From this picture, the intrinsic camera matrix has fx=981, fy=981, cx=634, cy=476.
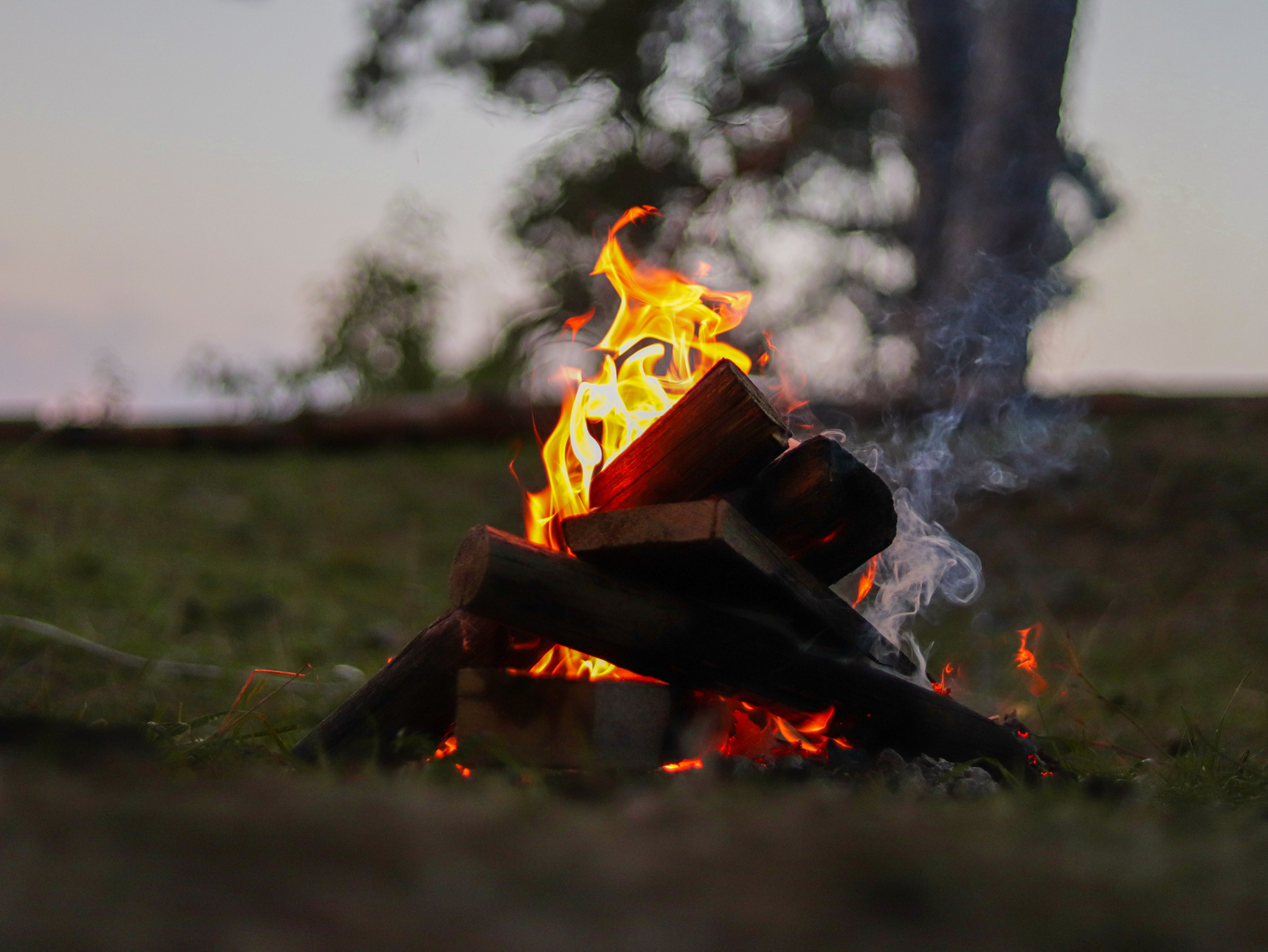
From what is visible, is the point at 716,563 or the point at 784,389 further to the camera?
the point at 784,389

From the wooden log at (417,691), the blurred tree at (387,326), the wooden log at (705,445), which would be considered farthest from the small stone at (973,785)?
the blurred tree at (387,326)

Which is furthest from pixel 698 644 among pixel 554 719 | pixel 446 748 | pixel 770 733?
pixel 446 748

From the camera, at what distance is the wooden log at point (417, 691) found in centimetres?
201

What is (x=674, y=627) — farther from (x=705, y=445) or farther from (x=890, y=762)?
(x=890, y=762)

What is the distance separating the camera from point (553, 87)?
30.6ft

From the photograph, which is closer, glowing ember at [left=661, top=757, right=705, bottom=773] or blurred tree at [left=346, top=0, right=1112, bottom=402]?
glowing ember at [left=661, top=757, right=705, bottom=773]

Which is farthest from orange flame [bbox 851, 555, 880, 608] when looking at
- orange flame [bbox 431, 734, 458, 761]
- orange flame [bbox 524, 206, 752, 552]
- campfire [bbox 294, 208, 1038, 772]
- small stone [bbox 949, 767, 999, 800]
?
orange flame [bbox 431, 734, 458, 761]

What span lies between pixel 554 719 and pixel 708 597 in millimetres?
379

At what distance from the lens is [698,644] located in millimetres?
1888

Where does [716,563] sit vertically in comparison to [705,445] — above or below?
below

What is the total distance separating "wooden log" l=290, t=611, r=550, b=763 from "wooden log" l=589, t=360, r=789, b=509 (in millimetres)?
388

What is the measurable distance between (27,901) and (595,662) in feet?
4.59

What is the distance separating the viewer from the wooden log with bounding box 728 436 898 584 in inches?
75.0

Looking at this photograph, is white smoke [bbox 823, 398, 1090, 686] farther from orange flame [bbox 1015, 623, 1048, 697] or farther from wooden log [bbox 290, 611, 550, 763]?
wooden log [bbox 290, 611, 550, 763]
